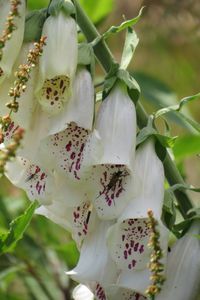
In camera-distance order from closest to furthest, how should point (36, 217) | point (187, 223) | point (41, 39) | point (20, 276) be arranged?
point (41, 39) < point (187, 223) < point (20, 276) < point (36, 217)

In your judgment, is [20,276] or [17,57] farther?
[20,276]

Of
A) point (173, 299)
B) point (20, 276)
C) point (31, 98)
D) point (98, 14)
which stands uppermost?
point (98, 14)

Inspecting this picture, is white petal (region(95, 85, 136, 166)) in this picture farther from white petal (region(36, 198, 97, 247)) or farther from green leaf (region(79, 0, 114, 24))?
green leaf (region(79, 0, 114, 24))

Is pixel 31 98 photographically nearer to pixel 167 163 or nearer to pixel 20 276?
pixel 167 163

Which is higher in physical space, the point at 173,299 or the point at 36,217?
the point at 36,217

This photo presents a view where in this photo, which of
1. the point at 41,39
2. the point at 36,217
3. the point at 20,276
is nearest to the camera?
the point at 41,39

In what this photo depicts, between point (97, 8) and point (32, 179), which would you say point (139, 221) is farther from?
point (97, 8)

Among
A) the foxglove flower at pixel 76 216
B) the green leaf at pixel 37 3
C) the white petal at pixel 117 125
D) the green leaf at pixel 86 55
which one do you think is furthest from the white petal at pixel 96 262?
the green leaf at pixel 37 3

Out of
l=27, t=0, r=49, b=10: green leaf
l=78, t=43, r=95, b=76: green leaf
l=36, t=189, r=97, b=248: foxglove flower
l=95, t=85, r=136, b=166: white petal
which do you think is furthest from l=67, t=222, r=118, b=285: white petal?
l=27, t=0, r=49, b=10: green leaf

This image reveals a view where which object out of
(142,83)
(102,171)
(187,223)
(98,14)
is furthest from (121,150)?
(142,83)
